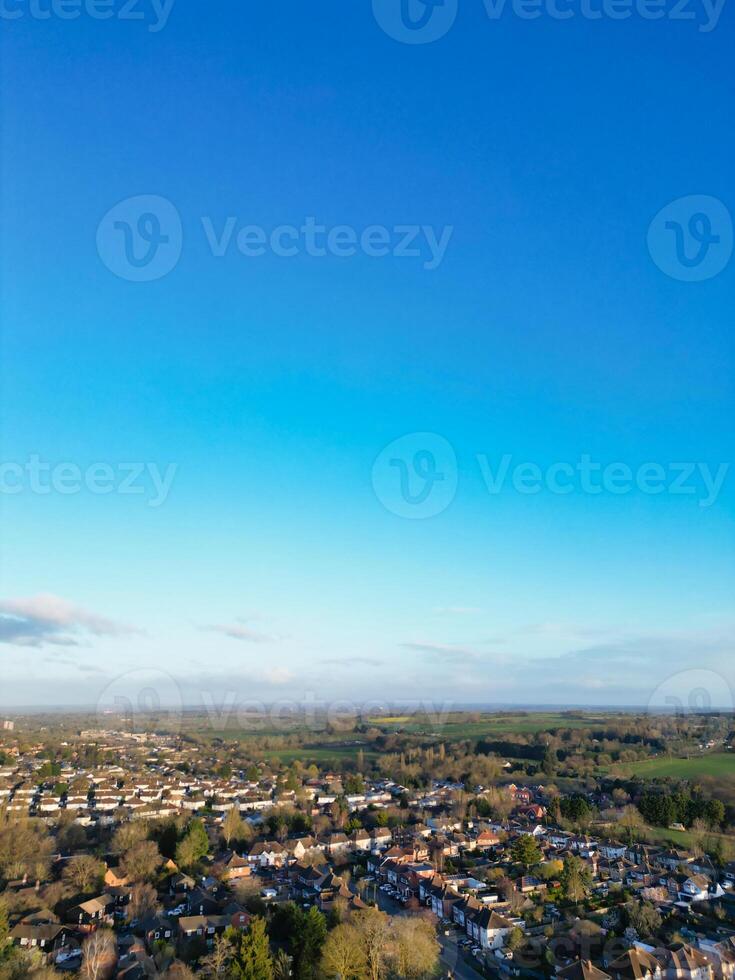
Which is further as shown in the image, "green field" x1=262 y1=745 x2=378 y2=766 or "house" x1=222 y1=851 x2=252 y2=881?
"green field" x1=262 y1=745 x2=378 y2=766

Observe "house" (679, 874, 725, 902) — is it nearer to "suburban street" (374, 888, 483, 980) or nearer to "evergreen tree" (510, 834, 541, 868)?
"evergreen tree" (510, 834, 541, 868)

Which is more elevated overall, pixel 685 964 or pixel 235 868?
pixel 685 964

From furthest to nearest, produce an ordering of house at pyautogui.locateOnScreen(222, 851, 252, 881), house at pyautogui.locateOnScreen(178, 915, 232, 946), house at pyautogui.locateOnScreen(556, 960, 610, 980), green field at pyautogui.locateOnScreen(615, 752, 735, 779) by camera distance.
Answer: green field at pyautogui.locateOnScreen(615, 752, 735, 779), house at pyautogui.locateOnScreen(222, 851, 252, 881), house at pyautogui.locateOnScreen(178, 915, 232, 946), house at pyautogui.locateOnScreen(556, 960, 610, 980)

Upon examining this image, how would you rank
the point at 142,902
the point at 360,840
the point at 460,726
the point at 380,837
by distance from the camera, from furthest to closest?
the point at 460,726 < the point at 380,837 < the point at 360,840 < the point at 142,902

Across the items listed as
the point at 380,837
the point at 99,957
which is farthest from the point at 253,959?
the point at 380,837

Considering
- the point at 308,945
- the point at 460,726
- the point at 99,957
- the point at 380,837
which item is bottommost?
the point at 460,726

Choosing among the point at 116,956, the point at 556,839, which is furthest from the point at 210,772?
the point at 116,956

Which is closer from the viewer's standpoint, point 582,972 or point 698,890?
point 582,972

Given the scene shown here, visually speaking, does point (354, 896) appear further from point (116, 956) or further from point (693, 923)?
point (693, 923)

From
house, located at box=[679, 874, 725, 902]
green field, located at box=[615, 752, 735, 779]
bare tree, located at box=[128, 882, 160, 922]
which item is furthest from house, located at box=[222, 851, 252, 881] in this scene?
green field, located at box=[615, 752, 735, 779]

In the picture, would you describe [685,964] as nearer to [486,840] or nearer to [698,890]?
[698,890]
